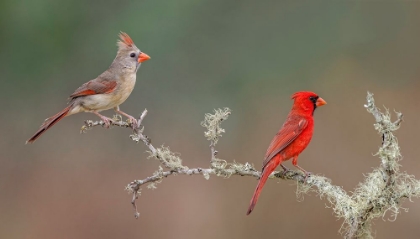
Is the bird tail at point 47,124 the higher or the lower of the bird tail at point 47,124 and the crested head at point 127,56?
the lower

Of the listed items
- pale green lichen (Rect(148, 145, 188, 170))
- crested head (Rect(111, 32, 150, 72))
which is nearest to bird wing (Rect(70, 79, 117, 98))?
crested head (Rect(111, 32, 150, 72))

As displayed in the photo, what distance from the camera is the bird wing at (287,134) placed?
7.89 feet

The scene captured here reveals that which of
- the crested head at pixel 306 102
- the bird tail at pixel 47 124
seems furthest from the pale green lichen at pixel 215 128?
the bird tail at pixel 47 124

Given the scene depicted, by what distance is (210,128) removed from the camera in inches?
95.3

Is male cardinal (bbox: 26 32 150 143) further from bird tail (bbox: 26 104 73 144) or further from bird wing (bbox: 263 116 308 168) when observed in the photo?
bird wing (bbox: 263 116 308 168)

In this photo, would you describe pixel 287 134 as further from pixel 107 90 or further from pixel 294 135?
pixel 107 90

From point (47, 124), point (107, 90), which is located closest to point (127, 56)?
point (107, 90)

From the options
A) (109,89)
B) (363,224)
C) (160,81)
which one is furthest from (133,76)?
(160,81)

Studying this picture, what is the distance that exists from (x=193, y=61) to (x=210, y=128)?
13.8 feet

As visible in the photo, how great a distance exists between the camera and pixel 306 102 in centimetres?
264

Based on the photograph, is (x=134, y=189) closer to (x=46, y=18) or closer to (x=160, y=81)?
(x=160, y=81)

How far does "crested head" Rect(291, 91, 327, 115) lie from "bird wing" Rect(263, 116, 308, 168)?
0.22ft

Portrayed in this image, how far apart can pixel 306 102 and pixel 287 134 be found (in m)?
0.23

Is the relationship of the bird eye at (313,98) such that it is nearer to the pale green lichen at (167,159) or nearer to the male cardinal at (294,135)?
the male cardinal at (294,135)
